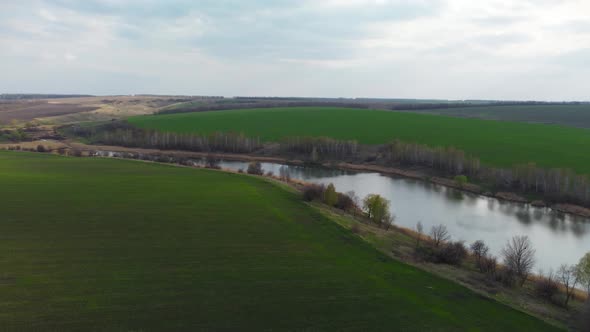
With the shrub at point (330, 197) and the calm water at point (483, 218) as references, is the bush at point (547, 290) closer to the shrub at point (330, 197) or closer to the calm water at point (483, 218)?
the calm water at point (483, 218)

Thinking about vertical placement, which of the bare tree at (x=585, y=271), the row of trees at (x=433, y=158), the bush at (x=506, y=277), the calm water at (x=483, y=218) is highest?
the row of trees at (x=433, y=158)

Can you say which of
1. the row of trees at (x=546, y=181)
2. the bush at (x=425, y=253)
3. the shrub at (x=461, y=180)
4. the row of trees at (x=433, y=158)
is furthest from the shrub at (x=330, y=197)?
the row of trees at (x=433, y=158)

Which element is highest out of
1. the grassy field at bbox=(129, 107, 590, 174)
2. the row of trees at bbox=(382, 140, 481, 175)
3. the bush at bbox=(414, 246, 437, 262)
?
the grassy field at bbox=(129, 107, 590, 174)

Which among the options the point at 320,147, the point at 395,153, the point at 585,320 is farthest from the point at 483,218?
the point at 320,147

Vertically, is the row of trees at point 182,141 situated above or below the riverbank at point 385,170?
above

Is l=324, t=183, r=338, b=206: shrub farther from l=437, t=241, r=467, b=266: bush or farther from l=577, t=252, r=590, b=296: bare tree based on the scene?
l=577, t=252, r=590, b=296: bare tree

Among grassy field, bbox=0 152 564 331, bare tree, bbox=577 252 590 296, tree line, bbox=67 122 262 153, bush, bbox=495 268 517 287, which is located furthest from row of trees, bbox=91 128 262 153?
bare tree, bbox=577 252 590 296

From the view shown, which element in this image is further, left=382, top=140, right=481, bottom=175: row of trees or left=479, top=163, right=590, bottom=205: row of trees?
left=382, top=140, right=481, bottom=175: row of trees
